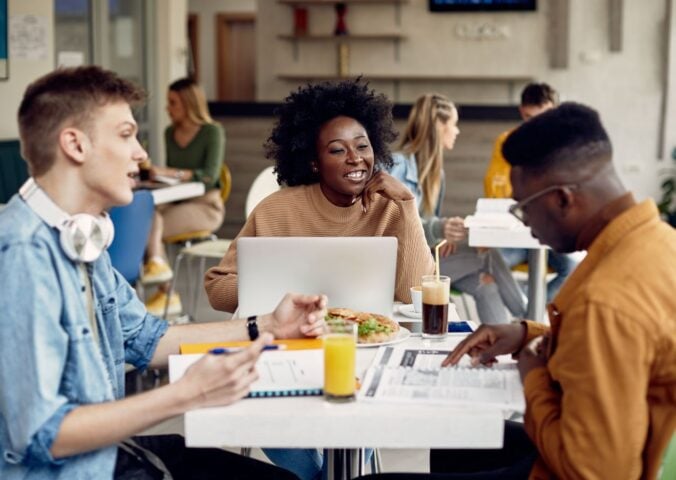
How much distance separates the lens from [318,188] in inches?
108

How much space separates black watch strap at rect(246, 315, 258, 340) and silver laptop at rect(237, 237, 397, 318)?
13 centimetres

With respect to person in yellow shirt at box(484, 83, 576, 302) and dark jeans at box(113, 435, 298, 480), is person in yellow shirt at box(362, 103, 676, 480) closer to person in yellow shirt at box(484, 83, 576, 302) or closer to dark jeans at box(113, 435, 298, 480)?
dark jeans at box(113, 435, 298, 480)

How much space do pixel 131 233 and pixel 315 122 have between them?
1455mm

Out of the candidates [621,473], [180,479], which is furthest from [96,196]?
[621,473]

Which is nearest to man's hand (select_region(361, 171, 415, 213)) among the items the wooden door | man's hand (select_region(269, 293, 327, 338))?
man's hand (select_region(269, 293, 327, 338))

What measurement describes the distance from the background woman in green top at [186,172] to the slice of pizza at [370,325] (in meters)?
2.91

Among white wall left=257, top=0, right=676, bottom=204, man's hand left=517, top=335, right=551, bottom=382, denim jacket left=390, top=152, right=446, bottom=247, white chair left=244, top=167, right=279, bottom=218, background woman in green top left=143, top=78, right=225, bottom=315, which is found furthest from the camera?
white wall left=257, top=0, right=676, bottom=204

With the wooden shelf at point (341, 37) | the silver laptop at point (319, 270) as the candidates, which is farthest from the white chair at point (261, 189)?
the wooden shelf at point (341, 37)

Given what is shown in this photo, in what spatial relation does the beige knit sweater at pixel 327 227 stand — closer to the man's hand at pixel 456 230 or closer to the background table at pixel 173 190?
the man's hand at pixel 456 230

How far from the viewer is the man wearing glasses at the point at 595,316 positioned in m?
1.41

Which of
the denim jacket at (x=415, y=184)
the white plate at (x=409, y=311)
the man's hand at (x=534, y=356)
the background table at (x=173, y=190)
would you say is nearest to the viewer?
the man's hand at (x=534, y=356)

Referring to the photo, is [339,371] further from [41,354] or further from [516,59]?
[516,59]

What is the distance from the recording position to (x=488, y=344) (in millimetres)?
1858

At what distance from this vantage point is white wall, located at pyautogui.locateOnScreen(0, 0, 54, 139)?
5.76 m
